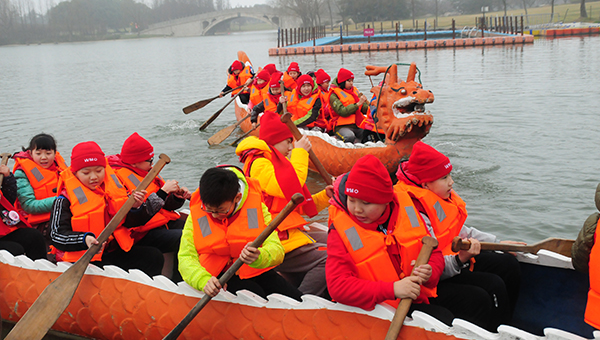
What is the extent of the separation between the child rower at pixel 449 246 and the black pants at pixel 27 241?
11.1ft

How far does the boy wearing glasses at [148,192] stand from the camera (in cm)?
465

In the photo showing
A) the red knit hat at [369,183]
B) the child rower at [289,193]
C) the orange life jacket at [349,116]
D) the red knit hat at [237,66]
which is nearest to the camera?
the red knit hat at [369,183]

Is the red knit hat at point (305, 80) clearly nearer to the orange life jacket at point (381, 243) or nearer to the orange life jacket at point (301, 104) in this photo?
the orange life jacket at point (301, 104)

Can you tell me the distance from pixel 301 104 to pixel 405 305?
7003 millimetres

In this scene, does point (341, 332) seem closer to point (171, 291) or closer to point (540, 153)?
point (171, 291)

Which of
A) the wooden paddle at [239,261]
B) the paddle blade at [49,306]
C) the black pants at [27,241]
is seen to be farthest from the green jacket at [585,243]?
the black pants at [27,241]

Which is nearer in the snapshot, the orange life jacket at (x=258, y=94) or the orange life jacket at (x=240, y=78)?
the orange life jacket at (x=258, y=94)

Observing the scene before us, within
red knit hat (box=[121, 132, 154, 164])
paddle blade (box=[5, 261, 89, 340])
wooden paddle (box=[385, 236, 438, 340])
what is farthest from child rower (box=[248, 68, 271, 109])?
wooden paddle (box=[385, 236, 438, 340])

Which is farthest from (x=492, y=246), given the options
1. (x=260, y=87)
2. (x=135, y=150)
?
(x=260, y=87)

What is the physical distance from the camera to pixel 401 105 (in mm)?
6984

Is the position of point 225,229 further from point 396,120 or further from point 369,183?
point 396,120

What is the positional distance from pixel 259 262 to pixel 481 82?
17312 millimetres

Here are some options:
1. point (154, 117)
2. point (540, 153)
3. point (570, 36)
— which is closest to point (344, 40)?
point (570, 36)

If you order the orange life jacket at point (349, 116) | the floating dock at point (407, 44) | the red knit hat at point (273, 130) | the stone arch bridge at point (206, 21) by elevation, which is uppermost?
the stone arch bridge at point (206, 21)
